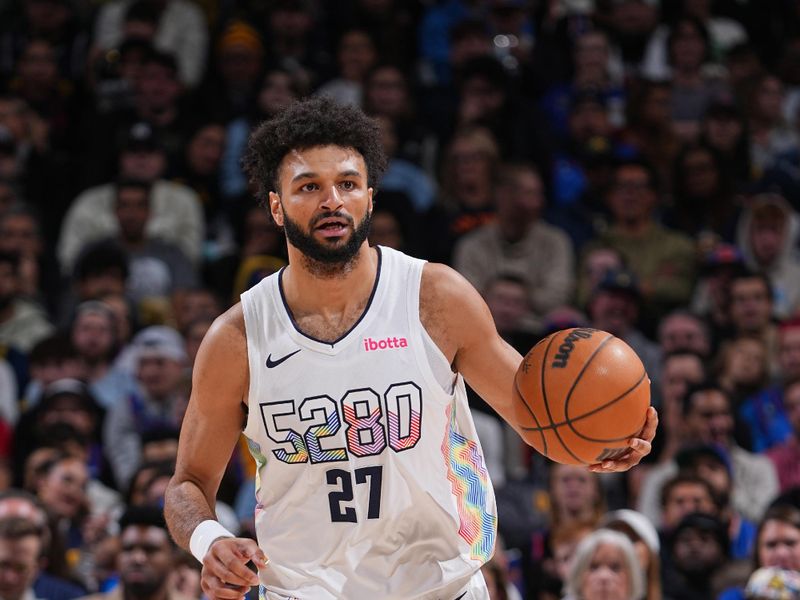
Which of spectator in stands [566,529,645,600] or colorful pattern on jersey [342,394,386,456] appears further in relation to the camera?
spectator in stands [566,529,645,600]

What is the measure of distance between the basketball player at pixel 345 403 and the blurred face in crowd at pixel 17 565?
9.33 feet

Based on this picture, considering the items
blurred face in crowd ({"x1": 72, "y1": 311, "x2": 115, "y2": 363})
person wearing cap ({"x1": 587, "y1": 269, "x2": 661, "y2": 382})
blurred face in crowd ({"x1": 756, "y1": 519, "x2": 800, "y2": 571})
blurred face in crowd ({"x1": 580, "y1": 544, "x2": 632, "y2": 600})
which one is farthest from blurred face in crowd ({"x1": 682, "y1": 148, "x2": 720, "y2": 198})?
blurred face in crowd ({"x1": 72, "y1": 311, "x2": 115, "y2": 363})

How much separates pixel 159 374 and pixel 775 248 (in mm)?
4361

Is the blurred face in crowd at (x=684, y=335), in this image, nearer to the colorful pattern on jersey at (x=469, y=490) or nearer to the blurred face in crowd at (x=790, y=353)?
the blurred face in crowd at (x=790, y=353)

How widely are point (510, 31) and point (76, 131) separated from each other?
374 cm

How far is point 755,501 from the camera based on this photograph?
7832 mm

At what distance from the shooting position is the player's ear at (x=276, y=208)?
4211 mm

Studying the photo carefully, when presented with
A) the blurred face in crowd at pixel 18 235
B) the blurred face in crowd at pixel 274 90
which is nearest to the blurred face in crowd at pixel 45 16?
the blurred face in crowd at pixel 274 90

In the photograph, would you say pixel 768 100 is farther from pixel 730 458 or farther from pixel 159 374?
pixel 159 374

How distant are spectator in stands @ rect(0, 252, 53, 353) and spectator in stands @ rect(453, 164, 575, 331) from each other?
2.92 metres

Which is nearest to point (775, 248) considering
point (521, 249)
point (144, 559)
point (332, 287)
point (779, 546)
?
point (521, 249)

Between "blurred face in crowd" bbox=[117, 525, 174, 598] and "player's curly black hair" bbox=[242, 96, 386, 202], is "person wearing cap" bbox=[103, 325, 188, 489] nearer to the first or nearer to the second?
"blurred face in crowd" bbox=[117, 525, 174, 598]

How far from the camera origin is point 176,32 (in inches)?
449

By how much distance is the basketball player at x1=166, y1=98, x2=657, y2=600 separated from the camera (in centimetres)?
404
